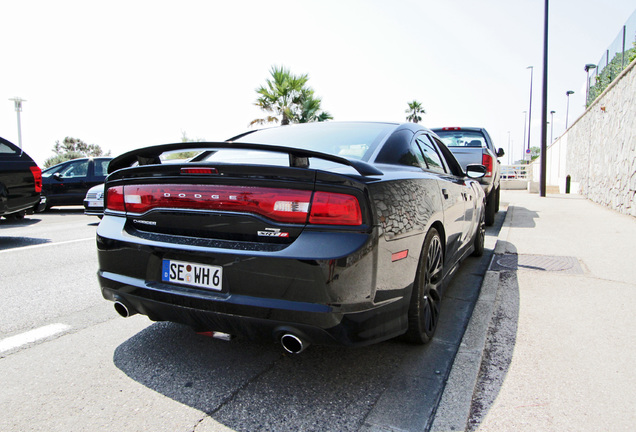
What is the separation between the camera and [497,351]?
280 cm

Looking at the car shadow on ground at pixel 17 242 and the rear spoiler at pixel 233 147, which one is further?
the car shadow on ground at pixel 17 242

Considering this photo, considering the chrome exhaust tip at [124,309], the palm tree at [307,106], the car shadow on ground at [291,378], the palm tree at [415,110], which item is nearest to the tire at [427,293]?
the car shadow on ground at [291,378]

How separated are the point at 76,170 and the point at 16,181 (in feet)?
21.7

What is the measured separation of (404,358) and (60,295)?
310 centimetres

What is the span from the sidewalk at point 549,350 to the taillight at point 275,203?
3.45 ft

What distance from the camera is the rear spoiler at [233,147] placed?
219 centimetres

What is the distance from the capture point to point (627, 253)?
5.55 m

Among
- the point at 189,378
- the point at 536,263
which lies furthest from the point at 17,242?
the point at 536,263

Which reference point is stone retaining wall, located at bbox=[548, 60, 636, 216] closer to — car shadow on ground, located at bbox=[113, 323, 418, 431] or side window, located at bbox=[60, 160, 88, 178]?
car shadow on ground, located at bbox=[113, 323, 418, 431]

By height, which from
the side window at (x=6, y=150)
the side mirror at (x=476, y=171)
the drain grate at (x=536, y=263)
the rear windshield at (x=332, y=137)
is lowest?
the drain grate at (x=536, y=263)

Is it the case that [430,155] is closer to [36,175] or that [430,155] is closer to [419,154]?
[419,154]

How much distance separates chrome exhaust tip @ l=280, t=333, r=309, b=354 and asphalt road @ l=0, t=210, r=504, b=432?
1.01ft

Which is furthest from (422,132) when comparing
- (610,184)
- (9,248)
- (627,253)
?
(610,184)

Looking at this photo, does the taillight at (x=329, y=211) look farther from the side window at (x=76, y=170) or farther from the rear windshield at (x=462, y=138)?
the side window at (x=76, y=170)
